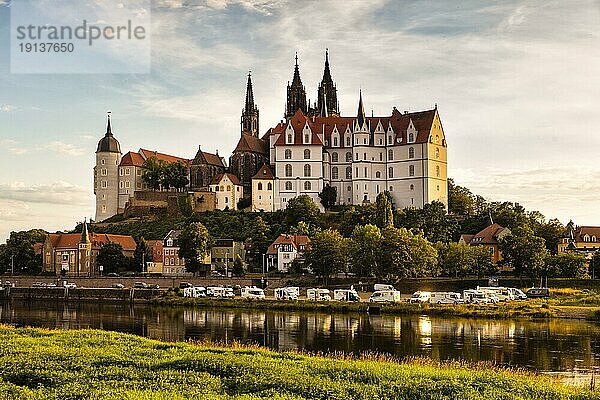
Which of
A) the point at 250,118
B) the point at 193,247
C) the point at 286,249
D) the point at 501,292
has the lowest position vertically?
the point at 501,292

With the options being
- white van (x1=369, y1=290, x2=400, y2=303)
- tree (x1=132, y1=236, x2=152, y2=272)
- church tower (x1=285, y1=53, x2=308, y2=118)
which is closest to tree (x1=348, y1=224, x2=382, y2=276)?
white van (x1=369, y1=290, x2=400, y2=303)

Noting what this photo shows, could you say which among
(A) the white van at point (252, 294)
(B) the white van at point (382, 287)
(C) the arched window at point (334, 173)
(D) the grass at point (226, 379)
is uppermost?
(C) the arched window at point (334, 173)

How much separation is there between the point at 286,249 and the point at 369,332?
43.3 meters

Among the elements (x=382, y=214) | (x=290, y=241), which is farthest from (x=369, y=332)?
(x=382, y=214)

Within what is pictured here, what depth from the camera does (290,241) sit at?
84.9 m

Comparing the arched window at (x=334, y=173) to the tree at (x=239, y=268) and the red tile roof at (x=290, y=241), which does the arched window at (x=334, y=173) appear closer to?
the red tile roof at (x=290, y=241)

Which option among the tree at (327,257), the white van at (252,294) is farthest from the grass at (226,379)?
the tree at (327,257)

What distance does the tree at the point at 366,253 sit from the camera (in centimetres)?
6856

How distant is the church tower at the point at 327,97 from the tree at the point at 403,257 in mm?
66775

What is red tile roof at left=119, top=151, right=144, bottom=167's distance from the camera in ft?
407

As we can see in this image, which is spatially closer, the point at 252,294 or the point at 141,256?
the point at 252,294

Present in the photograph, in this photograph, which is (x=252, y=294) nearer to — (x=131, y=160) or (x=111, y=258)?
(x=111, y=258)

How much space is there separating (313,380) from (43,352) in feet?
30.1

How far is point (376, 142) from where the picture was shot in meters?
110
